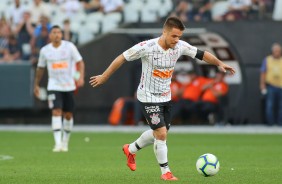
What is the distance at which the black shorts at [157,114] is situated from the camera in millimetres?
13133

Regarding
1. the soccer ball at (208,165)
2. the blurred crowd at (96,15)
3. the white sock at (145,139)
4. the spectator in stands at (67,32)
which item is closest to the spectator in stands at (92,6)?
the blurred crowd at (96,15)

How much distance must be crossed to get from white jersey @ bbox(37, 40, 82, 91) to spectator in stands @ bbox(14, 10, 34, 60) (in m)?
10.3

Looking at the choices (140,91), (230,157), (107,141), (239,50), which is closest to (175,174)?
(140,91)

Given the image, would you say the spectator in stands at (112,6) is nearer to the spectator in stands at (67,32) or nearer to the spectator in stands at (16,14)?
the spectator in stands at (67,32)

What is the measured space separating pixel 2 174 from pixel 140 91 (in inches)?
93.1

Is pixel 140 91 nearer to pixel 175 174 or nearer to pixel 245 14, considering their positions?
pixel 175 174

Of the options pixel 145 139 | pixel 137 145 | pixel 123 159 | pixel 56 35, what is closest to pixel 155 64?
pixel 145 139

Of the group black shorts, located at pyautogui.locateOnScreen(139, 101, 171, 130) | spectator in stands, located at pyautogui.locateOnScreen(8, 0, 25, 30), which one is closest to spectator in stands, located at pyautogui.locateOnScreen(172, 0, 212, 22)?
spectator in stands, located at pyautogui.locateOnScreen(8, 0, 25, 30)

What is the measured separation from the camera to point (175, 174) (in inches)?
550

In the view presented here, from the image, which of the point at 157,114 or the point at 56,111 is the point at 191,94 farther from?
the point at 157,114

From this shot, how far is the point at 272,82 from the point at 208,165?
16412 millimetres

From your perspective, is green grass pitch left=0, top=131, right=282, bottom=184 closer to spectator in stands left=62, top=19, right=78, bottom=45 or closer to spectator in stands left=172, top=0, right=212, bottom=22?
spectator in stands left=62, top=19, right=78, bottom=45

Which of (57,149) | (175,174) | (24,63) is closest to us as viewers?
(175,174)

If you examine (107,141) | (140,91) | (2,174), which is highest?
(140,91)
